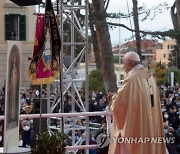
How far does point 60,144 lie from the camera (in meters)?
5.94

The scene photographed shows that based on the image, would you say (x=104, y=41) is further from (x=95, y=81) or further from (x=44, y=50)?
(x=95, y=81)

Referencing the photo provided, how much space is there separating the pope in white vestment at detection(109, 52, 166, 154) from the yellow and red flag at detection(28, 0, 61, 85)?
97cm

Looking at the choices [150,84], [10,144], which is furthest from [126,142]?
[10,144]

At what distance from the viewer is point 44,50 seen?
676 centimetres

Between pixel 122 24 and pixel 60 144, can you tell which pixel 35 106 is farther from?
pixel 60 144

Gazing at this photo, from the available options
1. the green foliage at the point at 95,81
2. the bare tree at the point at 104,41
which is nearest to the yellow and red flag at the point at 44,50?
the bare tree at the point at 104,41

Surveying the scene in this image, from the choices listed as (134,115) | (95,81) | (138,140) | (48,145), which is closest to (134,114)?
(134,115)

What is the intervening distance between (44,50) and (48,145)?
1404mm

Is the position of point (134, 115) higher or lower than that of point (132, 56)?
lower

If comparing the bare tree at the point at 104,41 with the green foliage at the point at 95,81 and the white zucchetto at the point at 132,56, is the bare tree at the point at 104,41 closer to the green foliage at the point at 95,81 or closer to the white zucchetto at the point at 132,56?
the white zucchetto at the point at 132,56

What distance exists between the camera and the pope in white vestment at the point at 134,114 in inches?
281

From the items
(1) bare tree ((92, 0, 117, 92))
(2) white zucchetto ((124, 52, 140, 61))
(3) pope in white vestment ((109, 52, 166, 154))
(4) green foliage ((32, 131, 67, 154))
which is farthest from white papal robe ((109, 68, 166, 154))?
(1) bare tree ((92, 0, 117, 92))

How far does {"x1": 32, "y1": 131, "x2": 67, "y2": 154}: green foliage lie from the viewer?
229 inches

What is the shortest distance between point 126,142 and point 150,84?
0.85m
